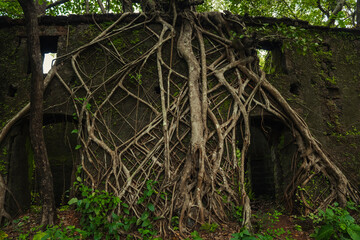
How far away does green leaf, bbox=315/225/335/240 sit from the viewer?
325cm

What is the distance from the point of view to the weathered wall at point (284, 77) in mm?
4395

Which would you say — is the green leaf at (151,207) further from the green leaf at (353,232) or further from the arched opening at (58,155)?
the arched opening at (58,155)

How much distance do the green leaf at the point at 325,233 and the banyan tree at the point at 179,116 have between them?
2.73 ft

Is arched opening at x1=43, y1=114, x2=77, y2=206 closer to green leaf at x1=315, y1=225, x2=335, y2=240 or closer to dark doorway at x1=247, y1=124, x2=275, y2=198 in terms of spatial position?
dark doorway at x1=247, y1=124, x2=275, y2=198

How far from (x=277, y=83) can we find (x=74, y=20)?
12.5ft

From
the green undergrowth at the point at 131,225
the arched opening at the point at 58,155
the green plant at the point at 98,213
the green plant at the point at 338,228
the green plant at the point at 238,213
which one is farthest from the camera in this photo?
the arched opening at the point at 58,155

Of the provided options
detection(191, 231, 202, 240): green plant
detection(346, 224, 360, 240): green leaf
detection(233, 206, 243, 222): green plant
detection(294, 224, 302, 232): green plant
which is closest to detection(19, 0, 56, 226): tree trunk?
detection(191, 231, 202, 240): green plant

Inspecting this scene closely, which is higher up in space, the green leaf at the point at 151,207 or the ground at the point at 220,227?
the green leaf at the point at 151,207

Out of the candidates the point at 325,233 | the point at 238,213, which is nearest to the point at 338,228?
the point at 325,233

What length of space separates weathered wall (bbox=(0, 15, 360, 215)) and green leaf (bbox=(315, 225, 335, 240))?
1484mm

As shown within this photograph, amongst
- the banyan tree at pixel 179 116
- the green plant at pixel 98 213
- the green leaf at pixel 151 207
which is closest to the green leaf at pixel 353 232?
the banyan tree at pixel 179 116

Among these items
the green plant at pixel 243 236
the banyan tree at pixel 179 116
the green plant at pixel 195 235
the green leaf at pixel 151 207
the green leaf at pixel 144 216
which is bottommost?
the green plant at pixel 195 235

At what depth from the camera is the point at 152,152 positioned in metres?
3.95

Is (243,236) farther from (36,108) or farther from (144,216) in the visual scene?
(36,108)
